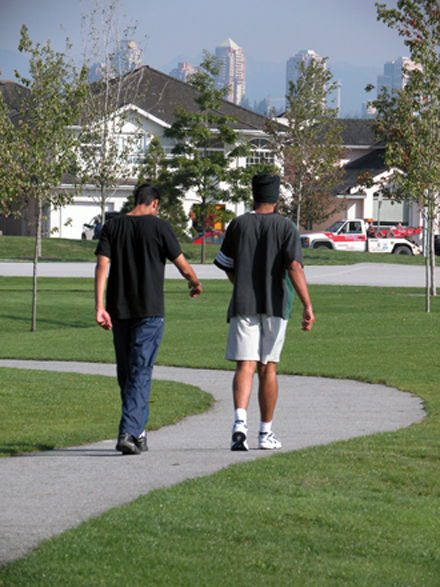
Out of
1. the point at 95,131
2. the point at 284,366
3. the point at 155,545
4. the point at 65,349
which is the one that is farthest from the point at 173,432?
the point at 95,131

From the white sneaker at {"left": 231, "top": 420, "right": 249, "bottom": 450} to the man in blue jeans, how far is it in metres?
0.66

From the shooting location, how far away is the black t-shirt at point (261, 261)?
686 cm

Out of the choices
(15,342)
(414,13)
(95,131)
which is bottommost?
(15,342)

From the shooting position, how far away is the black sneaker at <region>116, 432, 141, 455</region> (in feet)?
22.3

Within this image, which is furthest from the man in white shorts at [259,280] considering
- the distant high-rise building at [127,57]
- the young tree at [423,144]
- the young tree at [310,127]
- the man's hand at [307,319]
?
the young tree at [310,127]

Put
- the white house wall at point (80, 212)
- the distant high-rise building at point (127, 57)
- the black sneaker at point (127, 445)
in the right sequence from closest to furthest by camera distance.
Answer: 1. the black sneaker at point (127, 445)
2. the distant high-rise building at point (127, 57)
3. the white house wall at point (80, 212)

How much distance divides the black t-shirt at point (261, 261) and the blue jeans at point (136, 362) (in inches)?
24.8

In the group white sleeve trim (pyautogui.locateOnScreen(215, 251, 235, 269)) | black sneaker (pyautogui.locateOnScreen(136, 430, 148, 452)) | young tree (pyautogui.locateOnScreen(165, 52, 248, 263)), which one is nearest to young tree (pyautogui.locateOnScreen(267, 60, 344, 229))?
young tree (pyautogui.locateOnScreen(165, 52, 248, 263))

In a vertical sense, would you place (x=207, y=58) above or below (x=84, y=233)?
above

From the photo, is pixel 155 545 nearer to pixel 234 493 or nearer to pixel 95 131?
pixel 234 493

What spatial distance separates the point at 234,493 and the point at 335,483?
2.35 ft

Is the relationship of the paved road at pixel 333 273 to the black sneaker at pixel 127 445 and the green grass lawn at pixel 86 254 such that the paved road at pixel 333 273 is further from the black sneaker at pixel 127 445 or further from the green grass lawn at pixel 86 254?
the black sneaker at pixel 127 445

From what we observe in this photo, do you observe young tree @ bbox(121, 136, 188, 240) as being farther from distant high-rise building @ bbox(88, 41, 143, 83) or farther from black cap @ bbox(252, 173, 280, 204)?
black cap @ bbox(252, 173, 280, 204)

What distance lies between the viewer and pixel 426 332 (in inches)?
665
